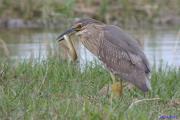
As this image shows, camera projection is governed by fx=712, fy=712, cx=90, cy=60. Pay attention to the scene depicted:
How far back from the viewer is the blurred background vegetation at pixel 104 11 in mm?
16766

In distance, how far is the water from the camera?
1216cm

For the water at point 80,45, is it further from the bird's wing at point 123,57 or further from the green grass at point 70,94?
the bird's wing at point 123,57

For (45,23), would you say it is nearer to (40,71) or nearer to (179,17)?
(179,17)

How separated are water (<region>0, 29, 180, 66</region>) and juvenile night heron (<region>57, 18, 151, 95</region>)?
321cm

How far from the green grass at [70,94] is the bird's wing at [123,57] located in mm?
227

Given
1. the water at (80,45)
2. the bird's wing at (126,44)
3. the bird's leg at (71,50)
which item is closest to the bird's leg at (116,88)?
the bird's wing at (126,44)

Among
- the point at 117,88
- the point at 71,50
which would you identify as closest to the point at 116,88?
the point at 117,88

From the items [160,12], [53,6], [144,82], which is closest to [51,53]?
[144,82]

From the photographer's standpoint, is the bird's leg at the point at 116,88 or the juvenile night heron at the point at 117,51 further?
the juvenile night heron at the point at 117,51

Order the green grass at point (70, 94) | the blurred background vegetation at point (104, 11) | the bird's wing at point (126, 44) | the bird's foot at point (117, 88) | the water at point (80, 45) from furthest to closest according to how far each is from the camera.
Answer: the blurred background vegetation at point (104, 11), the water at point (80, 45), the bird's wing at point (126, 44), the bird's foot at point (117, 88), the green grass at point (70, 94)

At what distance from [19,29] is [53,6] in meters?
0.96

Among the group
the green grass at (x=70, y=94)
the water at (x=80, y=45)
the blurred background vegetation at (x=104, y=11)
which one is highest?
the blurred background vegetation at (x=104, y=11)

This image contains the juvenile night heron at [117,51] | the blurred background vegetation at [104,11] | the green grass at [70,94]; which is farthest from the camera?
the blurred background vegetation at [104,11]

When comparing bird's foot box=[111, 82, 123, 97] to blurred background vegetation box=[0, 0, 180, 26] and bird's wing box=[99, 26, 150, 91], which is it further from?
blurred background vegetation box=[0, 0, 180, 26]
